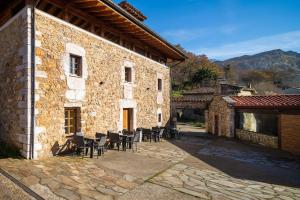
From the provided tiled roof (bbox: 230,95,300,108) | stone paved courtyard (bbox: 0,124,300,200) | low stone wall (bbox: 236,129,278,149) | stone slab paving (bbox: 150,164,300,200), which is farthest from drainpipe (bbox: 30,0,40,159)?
low stone wall (bbox: 236,129,278,149)

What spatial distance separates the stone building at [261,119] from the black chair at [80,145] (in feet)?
30.9

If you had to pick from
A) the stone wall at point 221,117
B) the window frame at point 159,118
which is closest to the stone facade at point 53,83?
the window frame at point 159,118

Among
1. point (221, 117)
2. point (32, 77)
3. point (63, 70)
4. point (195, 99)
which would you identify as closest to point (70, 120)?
point (63, 70)

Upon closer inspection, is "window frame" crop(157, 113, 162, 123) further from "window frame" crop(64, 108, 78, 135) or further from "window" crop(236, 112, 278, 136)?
"window frame" crop(64, 108, 78, 135)

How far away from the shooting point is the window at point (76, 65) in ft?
27.3

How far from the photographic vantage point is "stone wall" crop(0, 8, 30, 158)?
6703 mm

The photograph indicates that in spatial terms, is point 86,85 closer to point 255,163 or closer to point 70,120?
point 70,120

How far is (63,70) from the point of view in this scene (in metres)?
7.75

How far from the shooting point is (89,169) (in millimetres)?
6219

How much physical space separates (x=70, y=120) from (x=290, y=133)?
33.2 ft

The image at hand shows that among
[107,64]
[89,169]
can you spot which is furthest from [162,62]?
[89,169]

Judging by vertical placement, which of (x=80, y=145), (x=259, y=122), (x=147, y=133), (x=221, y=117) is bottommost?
(x=147, y=133)

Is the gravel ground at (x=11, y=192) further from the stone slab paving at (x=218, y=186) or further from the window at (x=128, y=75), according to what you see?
the window at (x=128, y=75)

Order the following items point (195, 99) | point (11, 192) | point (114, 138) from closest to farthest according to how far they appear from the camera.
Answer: point (11, 192) → point (114, 138) → point (195, 99)
